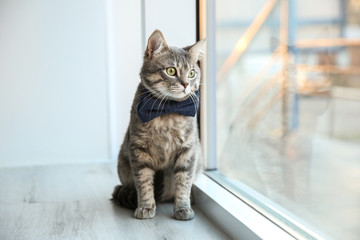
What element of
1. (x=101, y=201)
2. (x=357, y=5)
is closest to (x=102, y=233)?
(x=101, y=201)

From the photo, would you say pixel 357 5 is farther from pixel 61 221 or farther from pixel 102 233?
pixel 61 221

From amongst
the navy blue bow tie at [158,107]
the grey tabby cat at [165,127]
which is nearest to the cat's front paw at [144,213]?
the grey tabby cat at [165,127]

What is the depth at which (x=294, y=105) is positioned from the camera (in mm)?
2318

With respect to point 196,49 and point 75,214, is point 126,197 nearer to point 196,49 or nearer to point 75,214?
point 75,214

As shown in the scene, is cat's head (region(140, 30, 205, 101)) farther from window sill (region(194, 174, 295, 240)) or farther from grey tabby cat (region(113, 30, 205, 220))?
window sill (region(194, 174, 295, 240))

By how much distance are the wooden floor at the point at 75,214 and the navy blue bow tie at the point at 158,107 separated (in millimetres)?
416

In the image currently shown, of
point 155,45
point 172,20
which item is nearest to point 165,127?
point 155,45

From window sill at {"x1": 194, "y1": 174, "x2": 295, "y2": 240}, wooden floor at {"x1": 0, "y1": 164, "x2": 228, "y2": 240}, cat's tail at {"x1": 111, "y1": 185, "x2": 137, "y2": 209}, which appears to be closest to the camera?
window sill at {"x1": 194, "y1": 174, "x2": 295, "y2": 240}

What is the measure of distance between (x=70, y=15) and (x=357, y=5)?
1.71 m

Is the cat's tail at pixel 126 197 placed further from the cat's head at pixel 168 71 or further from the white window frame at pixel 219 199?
the cat's head at pixel 168 71

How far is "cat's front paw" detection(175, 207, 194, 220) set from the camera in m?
1.82

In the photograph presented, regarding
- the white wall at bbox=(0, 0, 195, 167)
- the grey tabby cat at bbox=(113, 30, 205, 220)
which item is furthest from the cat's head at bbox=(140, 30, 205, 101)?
the white wall at bbox=(0, 0, 195, 167)

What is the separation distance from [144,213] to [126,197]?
0.52 feet

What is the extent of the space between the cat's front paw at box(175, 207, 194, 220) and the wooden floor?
0.07ft
